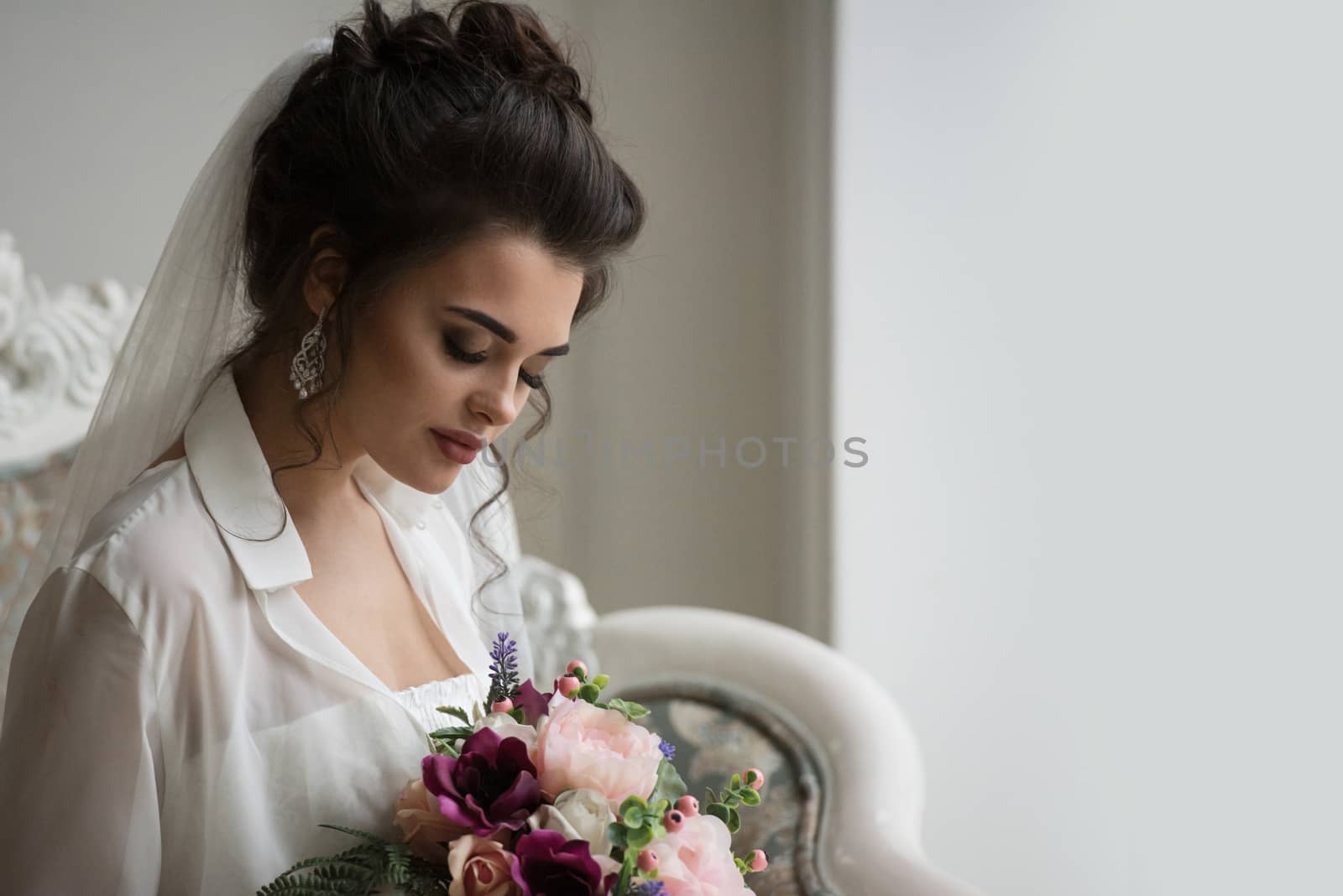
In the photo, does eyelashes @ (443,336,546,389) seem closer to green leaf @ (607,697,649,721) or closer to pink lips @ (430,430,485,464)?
pink lips @ (430,430,485,464)

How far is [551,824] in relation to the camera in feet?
3.12

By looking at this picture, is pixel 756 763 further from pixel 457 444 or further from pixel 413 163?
pixel 413 163

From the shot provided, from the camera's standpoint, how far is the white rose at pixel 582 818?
0.94 metres

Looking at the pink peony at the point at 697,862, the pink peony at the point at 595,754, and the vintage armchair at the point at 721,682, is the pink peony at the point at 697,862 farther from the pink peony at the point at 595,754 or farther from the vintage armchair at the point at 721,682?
the vintage armchair at the point at 721,682

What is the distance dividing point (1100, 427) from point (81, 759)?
1.58m

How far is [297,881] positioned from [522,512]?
5.87 feet

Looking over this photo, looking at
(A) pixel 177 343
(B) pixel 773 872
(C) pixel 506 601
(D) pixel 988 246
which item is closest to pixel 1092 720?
(B) pixel 773 872

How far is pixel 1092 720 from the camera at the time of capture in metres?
1.97

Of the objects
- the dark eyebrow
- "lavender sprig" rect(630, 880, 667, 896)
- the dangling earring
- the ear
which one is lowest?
"lavender sprig" rect(630, 880, 667, 896)

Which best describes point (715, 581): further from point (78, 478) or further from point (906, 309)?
point (78, 478)

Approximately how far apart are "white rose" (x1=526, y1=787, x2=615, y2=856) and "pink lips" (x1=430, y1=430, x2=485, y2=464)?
1.31 ft

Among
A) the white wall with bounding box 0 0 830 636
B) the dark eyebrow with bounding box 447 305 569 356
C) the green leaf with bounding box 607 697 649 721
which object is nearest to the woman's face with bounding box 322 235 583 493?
the dark eyebrow with bounding box 447 305 569 356

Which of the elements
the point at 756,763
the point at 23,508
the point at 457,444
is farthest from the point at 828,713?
the point at 23,508

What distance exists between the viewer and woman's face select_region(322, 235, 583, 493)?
1.15m
